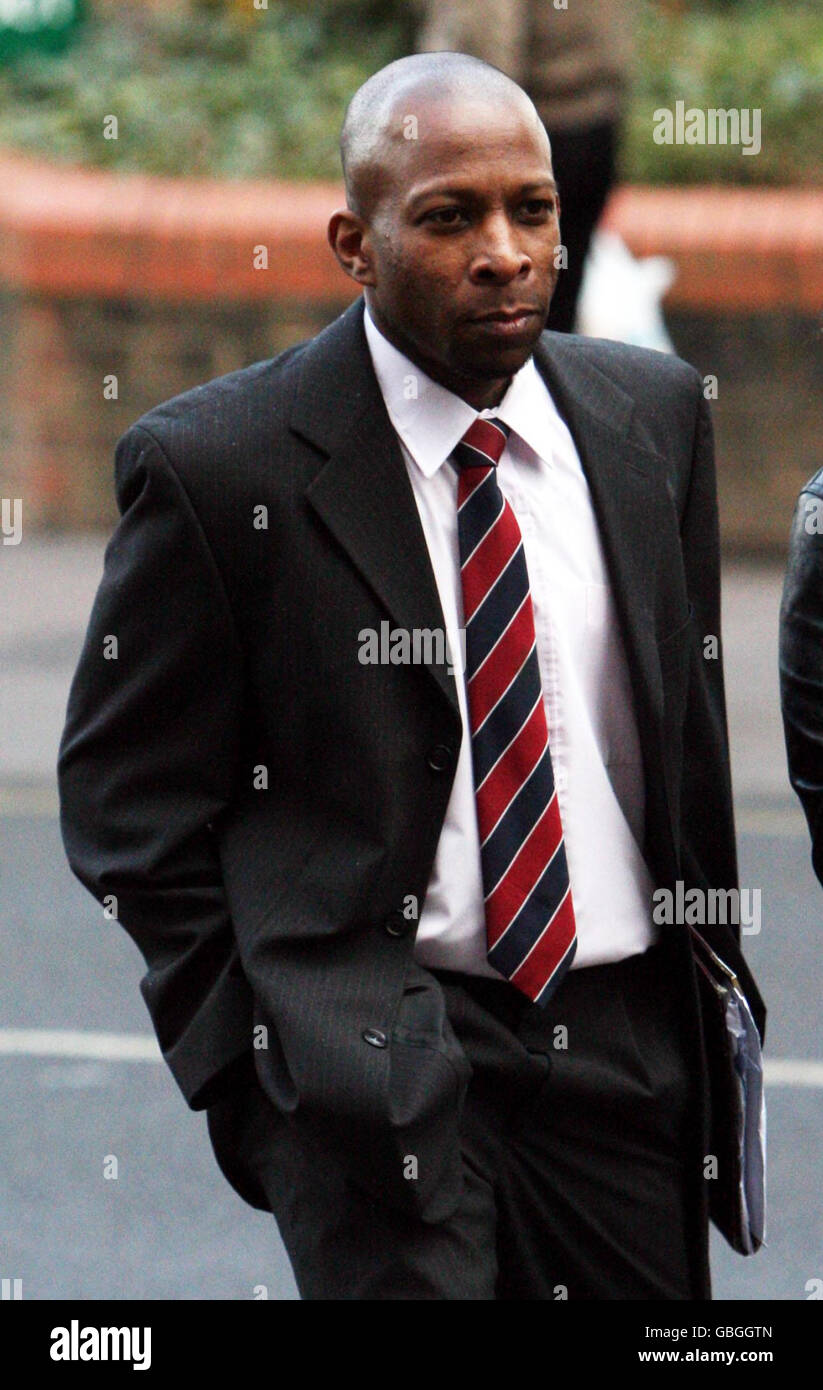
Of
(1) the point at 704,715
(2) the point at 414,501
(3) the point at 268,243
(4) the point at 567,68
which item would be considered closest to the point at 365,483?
(2) the point at 414,501

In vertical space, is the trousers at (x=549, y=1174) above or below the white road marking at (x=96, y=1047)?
below

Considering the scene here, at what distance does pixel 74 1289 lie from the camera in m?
5.17

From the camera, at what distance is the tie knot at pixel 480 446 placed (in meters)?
3.07

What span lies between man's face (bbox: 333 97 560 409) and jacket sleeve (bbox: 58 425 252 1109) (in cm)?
39

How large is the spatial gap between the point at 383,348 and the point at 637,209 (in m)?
10.3

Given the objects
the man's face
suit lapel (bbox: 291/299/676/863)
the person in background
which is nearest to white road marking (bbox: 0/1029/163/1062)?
the person in background

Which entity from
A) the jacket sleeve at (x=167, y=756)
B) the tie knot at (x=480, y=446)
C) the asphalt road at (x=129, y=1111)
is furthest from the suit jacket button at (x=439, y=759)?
the asphalt road at (x=129, y=1111)

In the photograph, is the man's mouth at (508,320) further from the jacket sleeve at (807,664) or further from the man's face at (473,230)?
the jacket sleeve at (807,664)

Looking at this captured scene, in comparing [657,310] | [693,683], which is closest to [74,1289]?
[693,683]

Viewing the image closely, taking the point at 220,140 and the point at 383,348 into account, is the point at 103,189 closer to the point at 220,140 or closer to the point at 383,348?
the point at 220,140

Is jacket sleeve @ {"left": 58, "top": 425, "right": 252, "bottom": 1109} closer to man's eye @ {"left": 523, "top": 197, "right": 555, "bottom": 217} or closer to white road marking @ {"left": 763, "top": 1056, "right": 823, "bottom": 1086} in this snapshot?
man's eye @ {"left": 523, "top": 197, "right": 555, "bottom": 217}

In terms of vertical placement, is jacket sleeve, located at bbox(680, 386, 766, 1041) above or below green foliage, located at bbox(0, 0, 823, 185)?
below

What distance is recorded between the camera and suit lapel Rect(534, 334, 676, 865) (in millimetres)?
3062

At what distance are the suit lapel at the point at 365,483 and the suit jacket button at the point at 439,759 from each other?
0.06 meters
